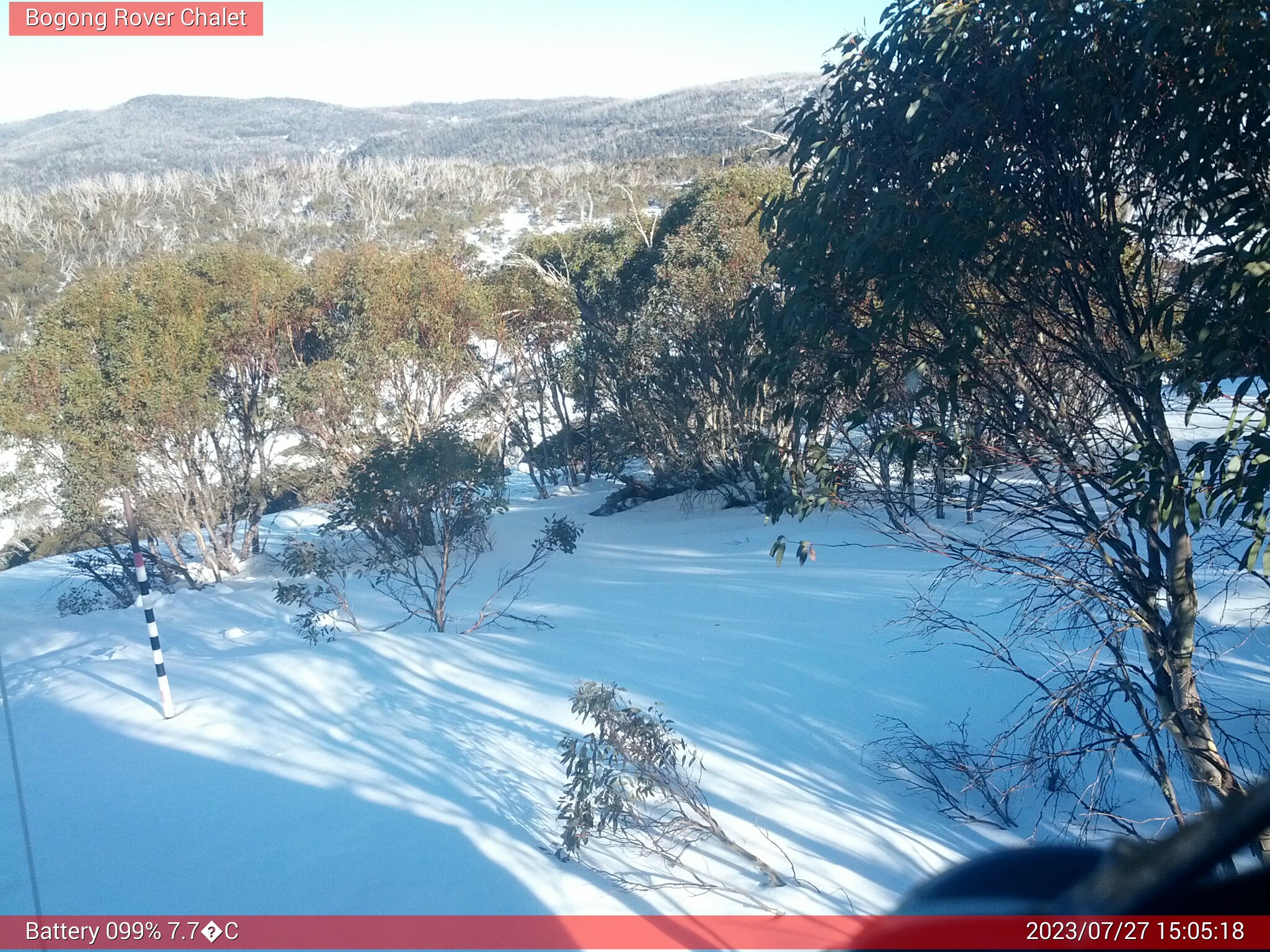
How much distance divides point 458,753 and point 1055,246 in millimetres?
4018

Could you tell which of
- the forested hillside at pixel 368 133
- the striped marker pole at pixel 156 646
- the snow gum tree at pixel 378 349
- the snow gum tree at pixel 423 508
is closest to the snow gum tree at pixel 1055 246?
the striped marker pole at pixel 156 646

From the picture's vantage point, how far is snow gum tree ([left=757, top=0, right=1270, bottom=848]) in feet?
10.6

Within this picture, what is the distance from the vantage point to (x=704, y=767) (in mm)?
4812

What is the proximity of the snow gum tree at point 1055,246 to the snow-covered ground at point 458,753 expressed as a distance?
1258 mm

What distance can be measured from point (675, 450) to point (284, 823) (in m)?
14.7

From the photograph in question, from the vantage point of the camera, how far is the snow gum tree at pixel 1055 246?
3.23m

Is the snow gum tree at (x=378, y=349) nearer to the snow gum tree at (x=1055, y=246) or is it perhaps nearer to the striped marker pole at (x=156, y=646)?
the striped marker pole at (x=156, y=646)

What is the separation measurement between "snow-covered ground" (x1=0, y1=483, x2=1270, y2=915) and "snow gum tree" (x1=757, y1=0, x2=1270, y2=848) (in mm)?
1258

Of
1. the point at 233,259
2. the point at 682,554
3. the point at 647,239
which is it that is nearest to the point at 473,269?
the point at 647,239

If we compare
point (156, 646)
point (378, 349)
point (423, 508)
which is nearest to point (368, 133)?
point (378, 349)

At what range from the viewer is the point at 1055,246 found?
3779mm

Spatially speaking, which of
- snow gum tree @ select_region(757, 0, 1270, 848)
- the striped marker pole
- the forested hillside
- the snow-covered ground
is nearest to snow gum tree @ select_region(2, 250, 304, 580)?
the snow-covered ground

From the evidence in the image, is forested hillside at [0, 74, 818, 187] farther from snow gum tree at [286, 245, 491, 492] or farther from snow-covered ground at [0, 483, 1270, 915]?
snow-covered ground at [0, 483, 1270, 915]

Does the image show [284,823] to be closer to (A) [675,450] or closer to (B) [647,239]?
(A) [675,450]
